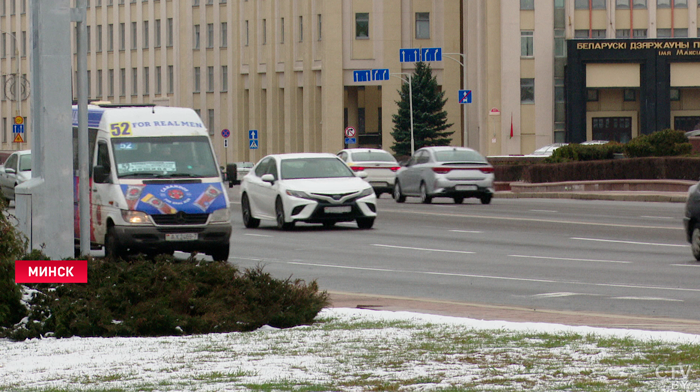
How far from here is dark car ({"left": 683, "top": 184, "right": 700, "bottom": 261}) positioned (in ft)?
59.9

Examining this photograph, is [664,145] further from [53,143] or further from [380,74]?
[53,143]

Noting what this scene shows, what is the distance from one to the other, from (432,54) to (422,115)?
1667cm

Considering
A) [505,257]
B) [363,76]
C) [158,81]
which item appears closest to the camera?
[505,257]

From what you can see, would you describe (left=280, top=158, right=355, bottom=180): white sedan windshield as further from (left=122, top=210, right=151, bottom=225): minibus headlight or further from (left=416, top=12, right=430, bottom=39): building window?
(left=416, top=12, right=430, bottom=39): building window

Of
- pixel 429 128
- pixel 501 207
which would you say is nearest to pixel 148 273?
pixel 501 207

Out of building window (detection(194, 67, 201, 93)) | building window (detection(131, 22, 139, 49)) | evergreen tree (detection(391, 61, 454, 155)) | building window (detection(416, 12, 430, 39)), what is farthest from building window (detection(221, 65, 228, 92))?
evergreen tree (detection(391, 61, 454, 155))

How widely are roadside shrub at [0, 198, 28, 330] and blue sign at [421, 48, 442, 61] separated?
5134 centimetres

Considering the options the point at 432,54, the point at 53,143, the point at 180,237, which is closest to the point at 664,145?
the point at 432,54

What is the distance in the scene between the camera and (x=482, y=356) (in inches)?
326

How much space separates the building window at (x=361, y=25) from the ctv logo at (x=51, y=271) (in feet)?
247

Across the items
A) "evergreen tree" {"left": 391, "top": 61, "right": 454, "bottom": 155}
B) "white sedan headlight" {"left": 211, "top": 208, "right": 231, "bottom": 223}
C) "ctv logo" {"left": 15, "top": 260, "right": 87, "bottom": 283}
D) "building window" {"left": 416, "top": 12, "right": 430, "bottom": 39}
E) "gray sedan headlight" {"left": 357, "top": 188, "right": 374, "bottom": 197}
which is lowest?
"ctv logo" {"left": 15, "top": 260, "right": 87, "bottom": 283}

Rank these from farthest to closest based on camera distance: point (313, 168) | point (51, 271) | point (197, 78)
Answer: point (197, 78) < point (313, 168) < point (51, 271)

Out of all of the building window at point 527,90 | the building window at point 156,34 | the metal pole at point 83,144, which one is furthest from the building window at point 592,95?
the metal pole at point 83,144

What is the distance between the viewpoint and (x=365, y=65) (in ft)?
282
